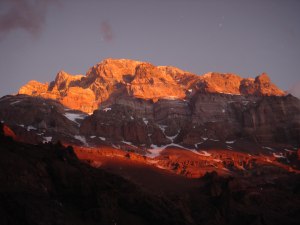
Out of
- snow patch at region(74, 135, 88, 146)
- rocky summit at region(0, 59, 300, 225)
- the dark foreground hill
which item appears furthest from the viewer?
snow patch at region(74, 135, 88, 146)

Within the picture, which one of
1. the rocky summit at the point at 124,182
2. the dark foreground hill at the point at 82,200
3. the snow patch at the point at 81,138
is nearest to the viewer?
the dark foreground hill at the point at 82,200

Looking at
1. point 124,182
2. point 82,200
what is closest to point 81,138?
point 124,182

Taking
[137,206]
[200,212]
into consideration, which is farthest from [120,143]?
[137,206]

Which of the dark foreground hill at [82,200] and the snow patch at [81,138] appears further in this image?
the snow patch at [81,138]

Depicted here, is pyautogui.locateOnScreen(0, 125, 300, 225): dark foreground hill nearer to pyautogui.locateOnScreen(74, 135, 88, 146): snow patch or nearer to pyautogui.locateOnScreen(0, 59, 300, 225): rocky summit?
pyautogui.locateOnScreen(0, 59, 300, 225): rocky summit

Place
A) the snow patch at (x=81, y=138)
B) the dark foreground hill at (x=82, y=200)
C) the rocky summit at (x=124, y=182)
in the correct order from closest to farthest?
the dark foreground hill at (x=82, y=200) → the rocky summit at (x=124, y=182) → the snow patch at (x=81, y=138)

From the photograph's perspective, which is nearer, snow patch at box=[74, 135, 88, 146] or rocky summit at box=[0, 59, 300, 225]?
rocky summit at box=[0, 59, 300, 225]

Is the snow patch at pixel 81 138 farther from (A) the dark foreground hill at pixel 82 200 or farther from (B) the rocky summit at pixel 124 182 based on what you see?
(A) the dark foreground hill at pixel 82 200

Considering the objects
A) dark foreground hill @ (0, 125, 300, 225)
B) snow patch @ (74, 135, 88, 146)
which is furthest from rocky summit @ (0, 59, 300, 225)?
snow patch @ (74, 135, 88, 146)

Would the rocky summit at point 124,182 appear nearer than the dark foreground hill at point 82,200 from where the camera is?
No

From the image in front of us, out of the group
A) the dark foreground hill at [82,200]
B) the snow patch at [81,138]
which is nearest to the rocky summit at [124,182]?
the dark foreground hill at [82,200]

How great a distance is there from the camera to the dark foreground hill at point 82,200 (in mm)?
55531

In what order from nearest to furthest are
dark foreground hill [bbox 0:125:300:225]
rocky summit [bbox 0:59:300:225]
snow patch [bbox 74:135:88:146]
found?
dark foreground hill [bbox 0:125:300:225]
rocky summit [bbox 0:59:300:225]
snow patch [bbox 74:135:88:146]

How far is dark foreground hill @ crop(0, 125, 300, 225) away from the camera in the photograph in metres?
55.5
